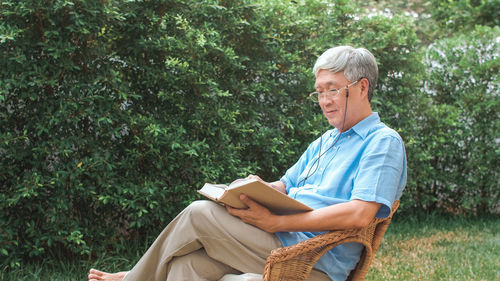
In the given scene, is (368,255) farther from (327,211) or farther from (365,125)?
(365,125)

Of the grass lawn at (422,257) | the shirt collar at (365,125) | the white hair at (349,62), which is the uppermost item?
the white hair at (349,62)

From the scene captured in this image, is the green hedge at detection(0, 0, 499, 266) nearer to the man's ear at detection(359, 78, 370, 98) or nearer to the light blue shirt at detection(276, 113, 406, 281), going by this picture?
the light blue shirt at detection(276, 113, 406, 281)

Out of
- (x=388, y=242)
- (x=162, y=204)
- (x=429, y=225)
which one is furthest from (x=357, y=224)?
(x=429, y=225)

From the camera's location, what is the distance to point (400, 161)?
2.27 meters

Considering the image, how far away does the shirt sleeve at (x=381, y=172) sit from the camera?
2.18m

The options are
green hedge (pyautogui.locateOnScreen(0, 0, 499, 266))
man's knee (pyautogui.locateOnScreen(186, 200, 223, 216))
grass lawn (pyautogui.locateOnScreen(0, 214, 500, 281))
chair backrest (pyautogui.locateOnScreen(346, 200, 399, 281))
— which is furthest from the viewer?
grass lawn (pyautogui.locateOnScreen(0, 214, 500, 281))

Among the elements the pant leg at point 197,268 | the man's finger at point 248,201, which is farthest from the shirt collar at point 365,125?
the pant leg at point 197,268

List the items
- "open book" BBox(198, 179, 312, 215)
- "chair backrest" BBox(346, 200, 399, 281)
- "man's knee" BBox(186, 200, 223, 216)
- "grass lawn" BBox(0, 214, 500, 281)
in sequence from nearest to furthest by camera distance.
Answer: "open book" BBox(198, 179, 312, 215), "man's knee" BBox(186, 200, 223, 216), "chair backrest" BBox(346, 200, 399, 281), "grass lawn" BBox(0, 214, 500, 281)

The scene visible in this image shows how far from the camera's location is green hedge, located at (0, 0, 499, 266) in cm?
353

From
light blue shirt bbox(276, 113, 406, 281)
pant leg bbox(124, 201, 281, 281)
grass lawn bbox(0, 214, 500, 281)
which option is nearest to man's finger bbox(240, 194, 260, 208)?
pant leg bbox(124, 201, 281, 281)

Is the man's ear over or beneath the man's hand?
over

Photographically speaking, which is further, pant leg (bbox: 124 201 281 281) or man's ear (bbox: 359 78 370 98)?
man's ear (bbox: 359 78 370 98)

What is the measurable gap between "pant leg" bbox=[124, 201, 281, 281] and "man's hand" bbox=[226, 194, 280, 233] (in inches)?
1.3

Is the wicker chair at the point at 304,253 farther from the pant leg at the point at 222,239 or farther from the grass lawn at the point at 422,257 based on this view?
the grass lawn at the point at 422,257
